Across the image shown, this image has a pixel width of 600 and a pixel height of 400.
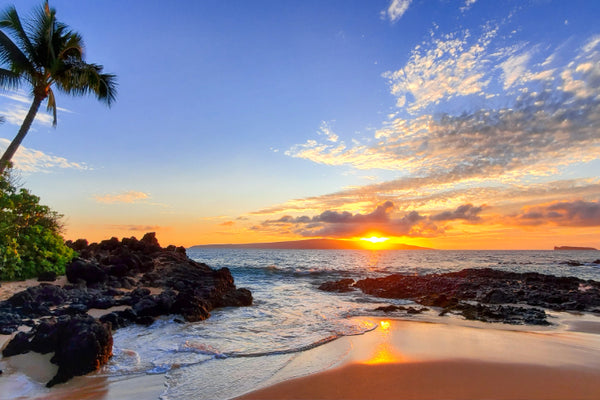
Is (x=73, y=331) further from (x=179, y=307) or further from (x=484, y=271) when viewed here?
(x=484, y=271)

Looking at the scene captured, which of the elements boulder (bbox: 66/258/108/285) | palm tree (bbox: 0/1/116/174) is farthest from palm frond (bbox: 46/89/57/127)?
boulder (bbox: 66/258/108/285)

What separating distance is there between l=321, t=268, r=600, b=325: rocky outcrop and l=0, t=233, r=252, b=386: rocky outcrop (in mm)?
10659

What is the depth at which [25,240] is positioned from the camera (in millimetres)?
15461

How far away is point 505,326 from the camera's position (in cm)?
1207

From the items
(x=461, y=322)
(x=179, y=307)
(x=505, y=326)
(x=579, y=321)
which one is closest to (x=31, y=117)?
(x=179, y=307)

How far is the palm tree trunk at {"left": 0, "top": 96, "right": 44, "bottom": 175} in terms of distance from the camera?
47.4ft

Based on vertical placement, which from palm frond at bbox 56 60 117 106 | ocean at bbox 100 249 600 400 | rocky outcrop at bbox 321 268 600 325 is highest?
palm frond at bbox 56 60 117 106

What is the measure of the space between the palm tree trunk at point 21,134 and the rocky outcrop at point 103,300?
18.6ft

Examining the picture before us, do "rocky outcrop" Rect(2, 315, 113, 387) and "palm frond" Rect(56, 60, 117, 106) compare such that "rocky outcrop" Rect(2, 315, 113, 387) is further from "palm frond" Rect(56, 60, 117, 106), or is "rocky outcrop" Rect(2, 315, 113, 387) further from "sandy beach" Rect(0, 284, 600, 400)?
"palm frond" Rect(56, 60, 117, 106)

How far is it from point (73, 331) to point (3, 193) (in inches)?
480

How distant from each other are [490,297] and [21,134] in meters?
26.4

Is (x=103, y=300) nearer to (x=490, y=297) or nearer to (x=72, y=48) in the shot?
(x=72, y=48)

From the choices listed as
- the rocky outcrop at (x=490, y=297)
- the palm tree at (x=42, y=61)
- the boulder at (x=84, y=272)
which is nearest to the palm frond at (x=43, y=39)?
the palm tree at (x=42, y=61)

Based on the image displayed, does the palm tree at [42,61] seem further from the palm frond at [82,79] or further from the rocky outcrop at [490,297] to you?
the rocky outcrop at [490,297]
